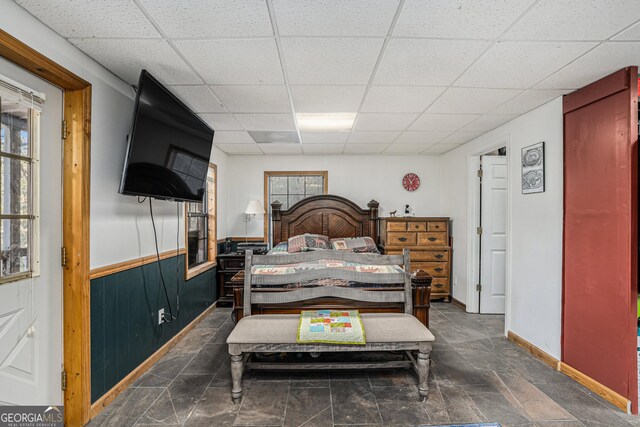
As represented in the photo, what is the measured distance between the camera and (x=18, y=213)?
1633 mm

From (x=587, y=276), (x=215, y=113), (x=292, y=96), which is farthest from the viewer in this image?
(x=215, y=113)

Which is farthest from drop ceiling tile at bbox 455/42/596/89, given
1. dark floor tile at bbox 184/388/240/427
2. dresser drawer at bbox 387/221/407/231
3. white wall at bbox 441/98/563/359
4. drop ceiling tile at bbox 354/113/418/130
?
dark floor tile at bbox 184/388/240/427

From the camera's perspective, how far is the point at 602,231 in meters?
2.24

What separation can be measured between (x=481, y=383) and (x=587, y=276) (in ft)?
3.94

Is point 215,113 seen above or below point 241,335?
above

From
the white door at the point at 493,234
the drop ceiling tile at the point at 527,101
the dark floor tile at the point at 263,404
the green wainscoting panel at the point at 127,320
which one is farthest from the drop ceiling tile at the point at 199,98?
the white door at the point at 493,234

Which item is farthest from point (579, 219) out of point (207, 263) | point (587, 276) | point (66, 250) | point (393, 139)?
point (207, 263)

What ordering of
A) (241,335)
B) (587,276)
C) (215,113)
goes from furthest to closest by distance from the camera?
(215,113) < (587,276) < (241,335)

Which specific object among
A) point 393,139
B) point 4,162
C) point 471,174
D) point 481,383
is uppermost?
point 393,139

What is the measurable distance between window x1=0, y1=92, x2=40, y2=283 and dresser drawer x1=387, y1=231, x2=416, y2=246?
3.87 m

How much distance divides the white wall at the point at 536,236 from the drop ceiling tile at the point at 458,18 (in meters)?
1.54

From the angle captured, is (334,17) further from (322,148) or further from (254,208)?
(254,208)

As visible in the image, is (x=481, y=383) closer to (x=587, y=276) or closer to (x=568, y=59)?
(x=587, y=276)

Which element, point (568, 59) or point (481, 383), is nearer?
point (568, 59)
